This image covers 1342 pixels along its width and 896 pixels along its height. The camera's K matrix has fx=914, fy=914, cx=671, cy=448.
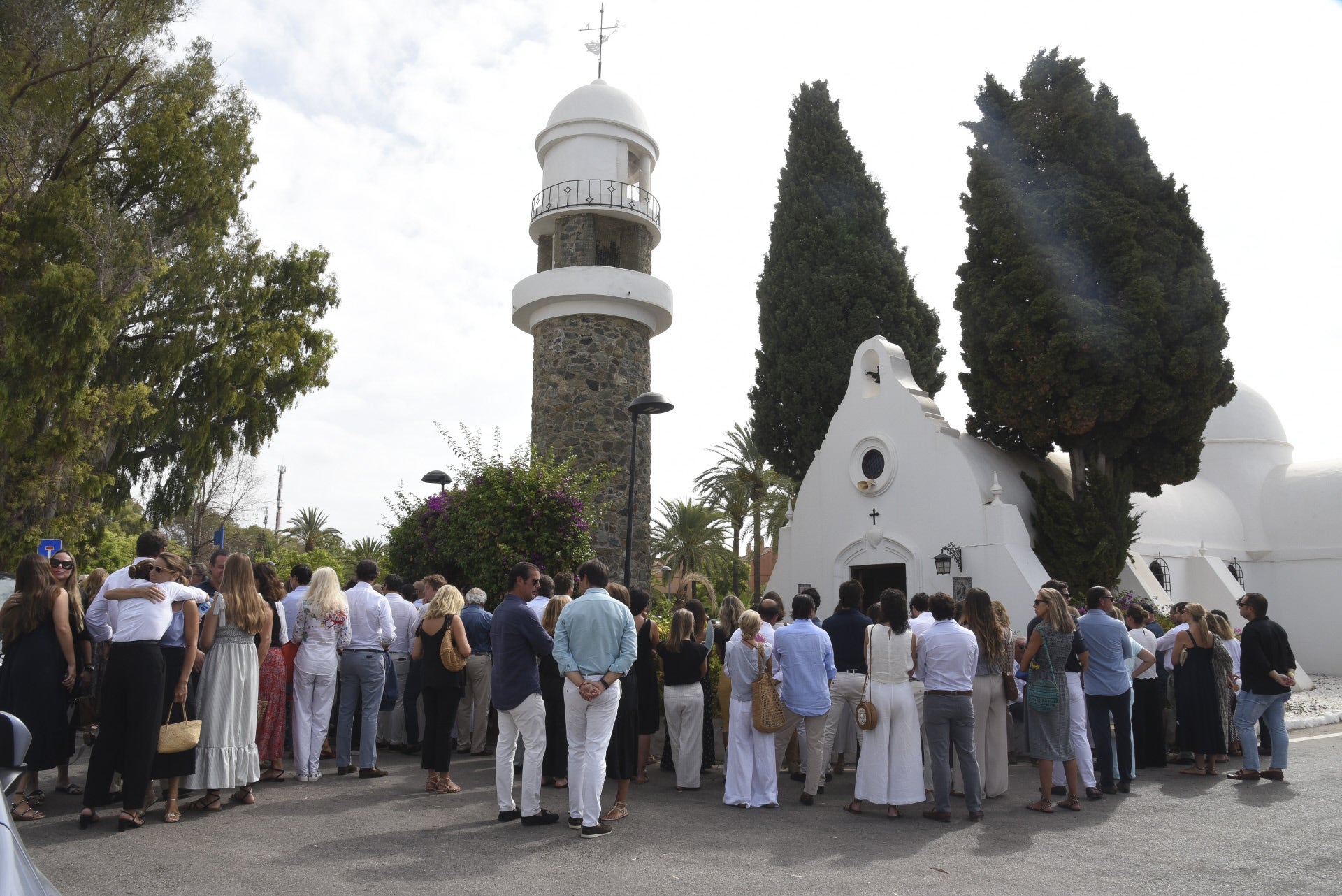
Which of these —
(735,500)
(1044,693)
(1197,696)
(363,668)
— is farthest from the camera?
(735,500)

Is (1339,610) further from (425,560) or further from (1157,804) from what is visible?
(425,560)

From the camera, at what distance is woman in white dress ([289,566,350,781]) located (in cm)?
830

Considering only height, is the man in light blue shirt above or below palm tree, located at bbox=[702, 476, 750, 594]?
below

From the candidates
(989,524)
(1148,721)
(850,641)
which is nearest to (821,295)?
(989,524)

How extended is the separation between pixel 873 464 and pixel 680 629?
1058 cm

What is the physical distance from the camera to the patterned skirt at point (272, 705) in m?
8.37

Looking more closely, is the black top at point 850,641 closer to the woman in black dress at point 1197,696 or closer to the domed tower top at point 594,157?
the woman in black dress at point 1197,696

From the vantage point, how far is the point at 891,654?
7676mm

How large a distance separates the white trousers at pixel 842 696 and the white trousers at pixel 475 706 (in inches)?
149

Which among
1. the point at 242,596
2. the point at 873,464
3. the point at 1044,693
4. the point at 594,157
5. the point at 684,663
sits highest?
the point at 594,157

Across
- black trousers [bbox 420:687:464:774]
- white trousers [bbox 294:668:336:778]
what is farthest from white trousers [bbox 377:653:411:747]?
black trousers [bbox 420:687:464:774]

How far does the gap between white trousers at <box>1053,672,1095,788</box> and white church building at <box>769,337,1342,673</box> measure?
7.34m

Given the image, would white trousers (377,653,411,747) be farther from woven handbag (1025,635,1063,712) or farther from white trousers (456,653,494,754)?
woven handbag (1025,635,1063,712)

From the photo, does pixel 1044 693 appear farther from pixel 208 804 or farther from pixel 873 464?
pixel 873 464
